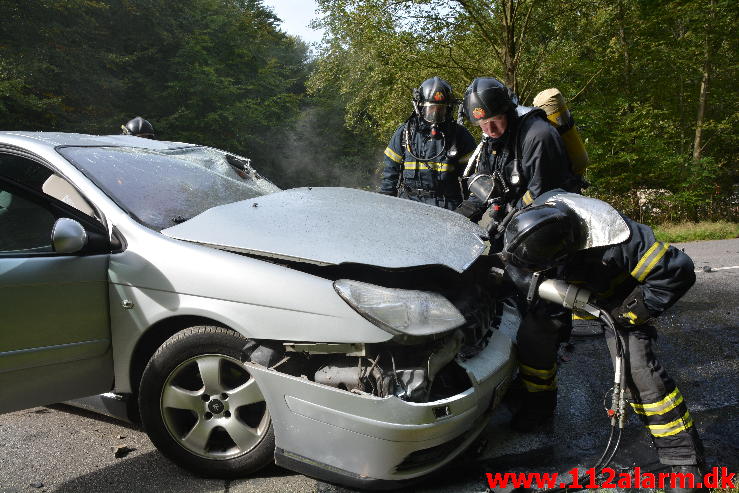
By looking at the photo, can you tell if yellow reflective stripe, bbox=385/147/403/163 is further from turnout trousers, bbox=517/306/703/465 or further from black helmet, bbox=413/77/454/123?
turnout trousers, bbox=517/306/703/465

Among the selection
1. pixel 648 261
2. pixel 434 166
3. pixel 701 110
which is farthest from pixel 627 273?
pixel 701 110

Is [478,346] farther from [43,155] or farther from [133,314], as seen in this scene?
[43,155]

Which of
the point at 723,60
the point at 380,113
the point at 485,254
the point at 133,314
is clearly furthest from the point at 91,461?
the point at 380,113

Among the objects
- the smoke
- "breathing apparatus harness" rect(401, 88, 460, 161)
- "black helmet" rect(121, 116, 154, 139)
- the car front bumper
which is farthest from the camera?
the smoke

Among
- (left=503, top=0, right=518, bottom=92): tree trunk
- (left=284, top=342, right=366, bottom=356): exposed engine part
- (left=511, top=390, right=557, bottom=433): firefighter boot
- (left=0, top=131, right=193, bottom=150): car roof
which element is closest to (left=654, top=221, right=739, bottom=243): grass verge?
(left=503, top=0, right=518, bottom=92): tree trunk

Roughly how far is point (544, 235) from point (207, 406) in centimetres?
155

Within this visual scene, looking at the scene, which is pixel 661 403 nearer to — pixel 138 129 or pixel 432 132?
pixel 432 132

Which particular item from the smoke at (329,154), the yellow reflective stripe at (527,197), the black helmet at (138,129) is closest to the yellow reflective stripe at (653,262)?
the yellow reflective stripe at (527,197)

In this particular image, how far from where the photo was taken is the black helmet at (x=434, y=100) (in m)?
4.92

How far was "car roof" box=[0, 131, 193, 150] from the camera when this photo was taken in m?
2.85

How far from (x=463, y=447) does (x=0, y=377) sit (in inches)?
76.8

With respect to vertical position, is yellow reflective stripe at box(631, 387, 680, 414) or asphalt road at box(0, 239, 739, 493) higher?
yellow reflective stripe at box(631, 387, 680, 414)

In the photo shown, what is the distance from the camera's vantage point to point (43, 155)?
2.79m

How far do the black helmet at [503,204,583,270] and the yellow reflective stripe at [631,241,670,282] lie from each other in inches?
10.0
